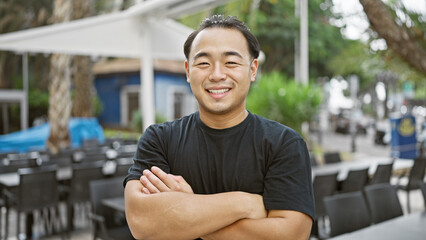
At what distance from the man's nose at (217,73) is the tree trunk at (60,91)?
956cm

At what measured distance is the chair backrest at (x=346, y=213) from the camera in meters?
3.44

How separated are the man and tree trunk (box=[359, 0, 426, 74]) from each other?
293cm

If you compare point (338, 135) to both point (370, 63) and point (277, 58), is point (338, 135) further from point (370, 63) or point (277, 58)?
point (370, 63)

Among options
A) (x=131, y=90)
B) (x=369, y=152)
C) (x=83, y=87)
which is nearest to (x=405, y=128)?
(x=369, y=152)

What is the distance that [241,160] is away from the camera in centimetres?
147

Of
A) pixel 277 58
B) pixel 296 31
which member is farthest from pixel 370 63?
pixel 277 58

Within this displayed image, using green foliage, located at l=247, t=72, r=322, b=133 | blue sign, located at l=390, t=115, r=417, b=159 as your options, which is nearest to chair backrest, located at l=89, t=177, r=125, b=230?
green foliage, located at l=247, t=72, r=322, b=133

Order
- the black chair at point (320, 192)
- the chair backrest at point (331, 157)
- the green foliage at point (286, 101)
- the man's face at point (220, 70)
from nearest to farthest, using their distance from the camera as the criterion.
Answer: the man's face at point (220, 70) < the black chair at point (320, 192) < the chair backrest at point (331, 157) < the green foliage at point (286, 101)

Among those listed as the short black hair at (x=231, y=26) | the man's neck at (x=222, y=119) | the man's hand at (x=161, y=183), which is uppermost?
the short black hair at (x=231, y=26)

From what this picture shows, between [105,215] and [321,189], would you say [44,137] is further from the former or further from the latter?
[321,189]

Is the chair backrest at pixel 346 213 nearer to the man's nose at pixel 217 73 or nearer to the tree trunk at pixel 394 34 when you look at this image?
the tree trunk at pixel 394 34

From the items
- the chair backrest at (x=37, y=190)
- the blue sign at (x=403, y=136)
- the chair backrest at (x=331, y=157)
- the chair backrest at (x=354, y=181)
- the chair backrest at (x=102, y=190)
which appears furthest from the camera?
the blue sign at (x=403, y=136)

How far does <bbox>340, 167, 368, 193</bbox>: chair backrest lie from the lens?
5227 millimetres

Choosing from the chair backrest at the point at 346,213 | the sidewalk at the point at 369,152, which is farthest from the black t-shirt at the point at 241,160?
the sidewalk at the point at 369,152
